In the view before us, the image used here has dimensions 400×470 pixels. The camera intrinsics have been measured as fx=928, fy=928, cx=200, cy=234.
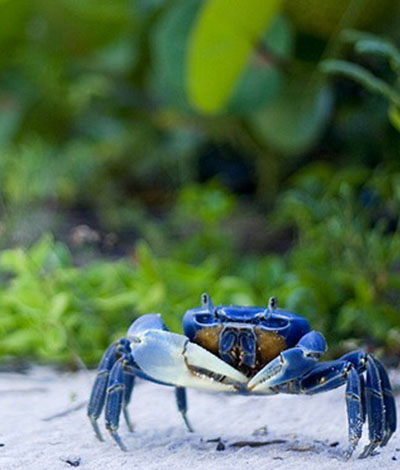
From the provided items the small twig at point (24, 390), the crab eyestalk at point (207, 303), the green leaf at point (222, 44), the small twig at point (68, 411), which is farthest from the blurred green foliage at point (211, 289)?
the crab eyestalk at point (207, 303)

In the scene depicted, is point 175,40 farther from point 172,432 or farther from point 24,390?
point 172,432

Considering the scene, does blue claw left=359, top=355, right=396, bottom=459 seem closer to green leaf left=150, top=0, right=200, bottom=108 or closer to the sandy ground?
the sandy ground

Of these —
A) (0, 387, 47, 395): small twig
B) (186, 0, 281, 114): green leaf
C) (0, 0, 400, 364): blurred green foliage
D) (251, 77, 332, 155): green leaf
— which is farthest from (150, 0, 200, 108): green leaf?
(0, 387, 47, 395): small twig

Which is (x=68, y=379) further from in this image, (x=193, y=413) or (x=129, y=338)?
(x=129, y=338)

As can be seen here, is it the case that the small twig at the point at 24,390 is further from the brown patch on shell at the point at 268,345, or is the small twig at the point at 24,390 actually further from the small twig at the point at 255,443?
the brown patch on shell at the point at 268,345

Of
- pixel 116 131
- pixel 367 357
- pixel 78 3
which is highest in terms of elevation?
pixel 78 3

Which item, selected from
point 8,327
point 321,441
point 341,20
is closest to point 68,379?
point 8,327
